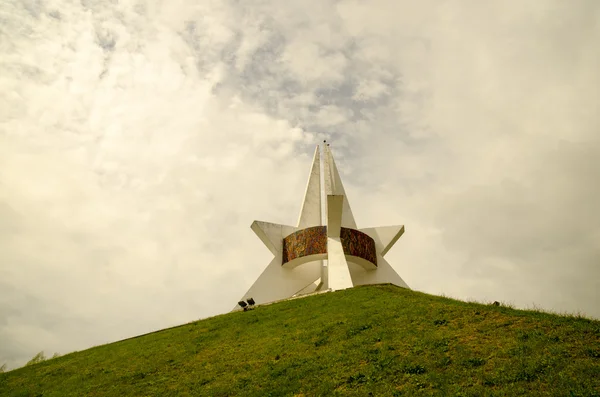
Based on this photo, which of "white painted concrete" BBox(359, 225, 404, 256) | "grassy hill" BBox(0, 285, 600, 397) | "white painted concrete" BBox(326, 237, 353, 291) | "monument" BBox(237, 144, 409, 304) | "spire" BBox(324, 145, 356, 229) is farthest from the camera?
"spire" BBox(324, 145, 356, 229)

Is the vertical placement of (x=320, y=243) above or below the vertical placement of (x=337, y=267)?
above

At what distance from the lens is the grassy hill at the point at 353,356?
23.6 ft

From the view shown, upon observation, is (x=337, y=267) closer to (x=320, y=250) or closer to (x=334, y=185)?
(x=320, y=250)

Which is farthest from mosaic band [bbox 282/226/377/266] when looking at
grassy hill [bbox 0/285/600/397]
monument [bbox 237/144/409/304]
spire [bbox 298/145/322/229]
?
grassy hill [bbox 0/285/600/397]

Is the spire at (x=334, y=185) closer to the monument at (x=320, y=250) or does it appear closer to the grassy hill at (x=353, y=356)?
the monument at (x=320, y=250)

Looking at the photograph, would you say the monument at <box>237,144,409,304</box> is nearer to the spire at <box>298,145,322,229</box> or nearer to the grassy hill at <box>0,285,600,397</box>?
the spire at <box>298,145,322,229</box>

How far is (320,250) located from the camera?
80.1 feet

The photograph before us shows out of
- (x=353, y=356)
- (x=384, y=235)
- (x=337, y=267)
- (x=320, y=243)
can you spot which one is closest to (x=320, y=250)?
(x=320, y=243)

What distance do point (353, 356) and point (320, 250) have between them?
15.2 metres

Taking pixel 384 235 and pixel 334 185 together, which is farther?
pixel 334 185

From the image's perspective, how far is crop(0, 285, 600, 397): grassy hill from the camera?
7.18 meters

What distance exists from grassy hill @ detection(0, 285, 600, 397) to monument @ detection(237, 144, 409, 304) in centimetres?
788

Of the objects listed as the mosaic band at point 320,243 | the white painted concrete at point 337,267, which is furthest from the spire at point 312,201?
the white painted concrete at point 337,267

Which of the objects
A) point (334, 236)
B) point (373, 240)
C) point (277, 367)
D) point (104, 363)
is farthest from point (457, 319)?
point (373, 240)
